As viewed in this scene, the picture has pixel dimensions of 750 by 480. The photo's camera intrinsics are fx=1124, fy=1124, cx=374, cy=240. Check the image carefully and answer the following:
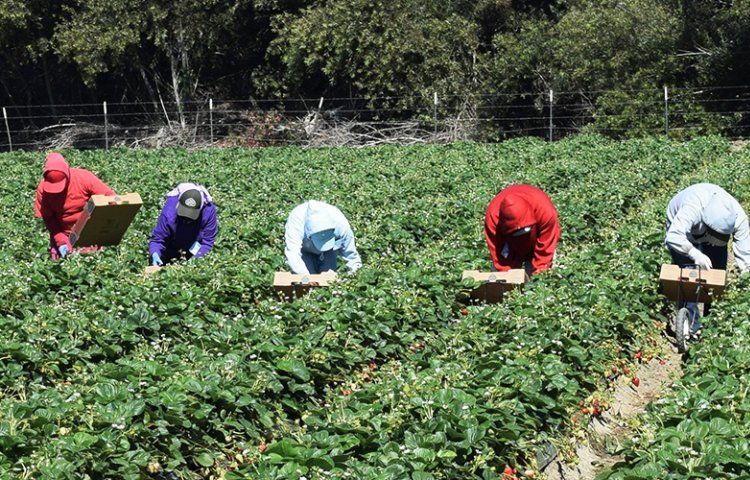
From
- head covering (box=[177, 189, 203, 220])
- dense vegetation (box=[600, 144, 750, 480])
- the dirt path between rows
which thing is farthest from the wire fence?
dense vegetation (box=[600, 144, 750, 480])

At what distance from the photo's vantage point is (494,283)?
880 centimetres

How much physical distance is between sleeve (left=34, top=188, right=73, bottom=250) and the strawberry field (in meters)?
0.30

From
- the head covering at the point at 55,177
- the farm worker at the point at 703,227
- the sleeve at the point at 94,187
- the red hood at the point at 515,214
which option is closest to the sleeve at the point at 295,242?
the red hood at the point at 515,214

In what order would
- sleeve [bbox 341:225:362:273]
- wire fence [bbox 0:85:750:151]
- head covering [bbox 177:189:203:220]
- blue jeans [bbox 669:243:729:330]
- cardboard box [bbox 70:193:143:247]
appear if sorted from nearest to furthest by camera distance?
blue jeans [bbox 669:243:729:330] < sleeve [bbox 341:225:362:273] < head covering [bbox 177:189:203:220] < cardboard box [bbox 70:193:143:247] < wire fence [bbox 0:85:750:151]

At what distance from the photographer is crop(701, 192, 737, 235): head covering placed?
8.62 metres

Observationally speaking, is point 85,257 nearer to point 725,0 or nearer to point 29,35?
point 725,0

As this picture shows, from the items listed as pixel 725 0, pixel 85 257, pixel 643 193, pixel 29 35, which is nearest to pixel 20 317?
pixel 85 257

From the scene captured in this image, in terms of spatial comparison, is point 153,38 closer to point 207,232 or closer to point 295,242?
point 207,232

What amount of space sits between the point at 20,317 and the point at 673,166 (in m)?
11.6

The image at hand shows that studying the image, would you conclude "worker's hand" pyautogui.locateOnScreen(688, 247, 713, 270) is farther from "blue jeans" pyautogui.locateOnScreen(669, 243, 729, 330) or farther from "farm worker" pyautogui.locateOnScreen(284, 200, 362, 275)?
"farm worker" pyautogui.locateOnScreen(284, 200, 362, 275)

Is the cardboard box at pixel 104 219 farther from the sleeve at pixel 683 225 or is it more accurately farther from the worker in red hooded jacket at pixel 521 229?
the sleeve at pixel 683 225

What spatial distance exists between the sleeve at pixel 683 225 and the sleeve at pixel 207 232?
3.96 metres

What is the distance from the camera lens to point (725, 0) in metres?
26.7

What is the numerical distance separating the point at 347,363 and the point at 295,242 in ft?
6.16
